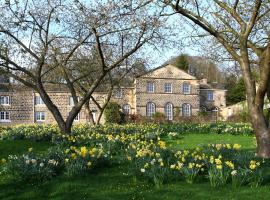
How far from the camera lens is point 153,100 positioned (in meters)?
62.0

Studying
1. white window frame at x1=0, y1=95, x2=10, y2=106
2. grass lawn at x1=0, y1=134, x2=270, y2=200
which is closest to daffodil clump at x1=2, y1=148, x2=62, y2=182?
grass lawn at x1=0, y1=134, x2=270, y2=200

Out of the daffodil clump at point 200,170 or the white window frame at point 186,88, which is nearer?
the daffodil clump at point 200,170

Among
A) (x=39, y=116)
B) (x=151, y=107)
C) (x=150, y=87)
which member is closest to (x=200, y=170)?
(x=39, y=116)

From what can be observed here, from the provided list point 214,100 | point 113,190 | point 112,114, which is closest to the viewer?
point 113,190

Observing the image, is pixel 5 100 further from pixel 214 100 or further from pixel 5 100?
pixel 214 100

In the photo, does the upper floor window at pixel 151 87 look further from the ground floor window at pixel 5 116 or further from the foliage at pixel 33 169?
the foliage at pixel 33 169

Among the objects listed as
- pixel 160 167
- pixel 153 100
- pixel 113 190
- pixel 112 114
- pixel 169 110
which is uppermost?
pixel 153 100

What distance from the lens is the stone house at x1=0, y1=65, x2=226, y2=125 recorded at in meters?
56.6

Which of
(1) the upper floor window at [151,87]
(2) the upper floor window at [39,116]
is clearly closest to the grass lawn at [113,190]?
(2) the upper floor window at [39,116]

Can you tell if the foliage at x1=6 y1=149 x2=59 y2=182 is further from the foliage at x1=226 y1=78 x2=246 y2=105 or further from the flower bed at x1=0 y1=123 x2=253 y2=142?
the foliage at x1=226 y1=78 x2=246 y2=105

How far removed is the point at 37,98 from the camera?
189ft

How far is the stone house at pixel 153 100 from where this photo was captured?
5659 cm

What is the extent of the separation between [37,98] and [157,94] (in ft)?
53.6

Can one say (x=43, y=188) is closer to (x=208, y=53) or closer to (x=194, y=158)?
(x=194, y=158)
